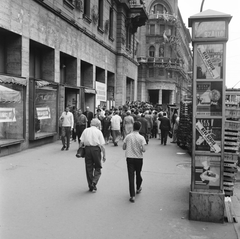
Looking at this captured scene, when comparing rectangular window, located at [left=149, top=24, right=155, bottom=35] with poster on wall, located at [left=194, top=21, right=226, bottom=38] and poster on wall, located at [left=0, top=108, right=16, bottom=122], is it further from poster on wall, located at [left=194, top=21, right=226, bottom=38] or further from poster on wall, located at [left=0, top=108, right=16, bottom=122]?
poster on wall, located at [left=194, top=21, right=226, bottom=38]

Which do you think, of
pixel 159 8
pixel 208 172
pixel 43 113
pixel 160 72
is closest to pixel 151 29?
pixel 159 8

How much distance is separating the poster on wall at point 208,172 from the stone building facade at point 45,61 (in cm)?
738

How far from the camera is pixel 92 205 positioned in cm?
631

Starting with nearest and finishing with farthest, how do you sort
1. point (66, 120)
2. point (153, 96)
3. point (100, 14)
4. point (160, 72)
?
point (66, 120) < point (100, 14) < point (160, 72) < point (153, 96)

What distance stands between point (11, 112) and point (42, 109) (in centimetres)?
249

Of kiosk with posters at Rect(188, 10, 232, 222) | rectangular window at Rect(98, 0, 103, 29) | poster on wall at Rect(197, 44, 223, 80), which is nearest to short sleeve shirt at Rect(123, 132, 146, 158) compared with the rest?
kiosk with posters at Rect(188, 10, 232, 222)

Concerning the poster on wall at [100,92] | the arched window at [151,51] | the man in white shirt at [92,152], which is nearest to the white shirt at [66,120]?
the man in white shirt at [92,152]

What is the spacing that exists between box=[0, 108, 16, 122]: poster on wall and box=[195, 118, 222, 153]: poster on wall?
7.76 meters

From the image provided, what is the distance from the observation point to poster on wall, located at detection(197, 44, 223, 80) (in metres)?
5.64

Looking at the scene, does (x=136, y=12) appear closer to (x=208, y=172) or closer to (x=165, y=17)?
(x=208, y=172)

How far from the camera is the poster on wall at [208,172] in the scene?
226 inches

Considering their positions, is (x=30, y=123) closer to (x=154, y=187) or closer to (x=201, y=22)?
(x=154, y=187)

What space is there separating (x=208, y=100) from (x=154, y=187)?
119 inches

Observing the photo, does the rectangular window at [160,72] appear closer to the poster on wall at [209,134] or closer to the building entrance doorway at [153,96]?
the building entrance doorway at [153,96]
